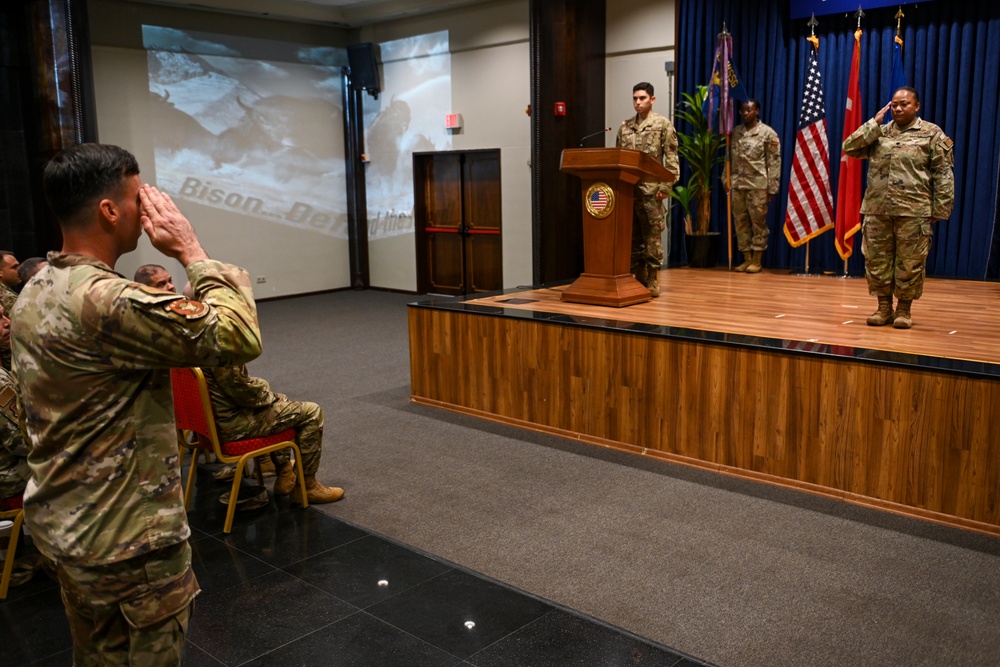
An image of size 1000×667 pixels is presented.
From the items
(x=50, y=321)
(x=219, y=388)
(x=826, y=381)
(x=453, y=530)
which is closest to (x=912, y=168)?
(x=826, y=381)

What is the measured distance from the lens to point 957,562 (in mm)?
3303

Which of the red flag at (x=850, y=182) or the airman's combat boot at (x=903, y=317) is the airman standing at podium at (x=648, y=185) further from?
the red flag at (x=850, y=182)

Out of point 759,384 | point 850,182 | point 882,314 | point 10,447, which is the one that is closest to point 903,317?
point 882,314

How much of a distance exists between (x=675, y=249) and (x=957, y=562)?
650cm

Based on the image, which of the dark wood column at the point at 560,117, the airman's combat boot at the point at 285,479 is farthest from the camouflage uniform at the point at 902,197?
the dark wood column at the point at 560,117

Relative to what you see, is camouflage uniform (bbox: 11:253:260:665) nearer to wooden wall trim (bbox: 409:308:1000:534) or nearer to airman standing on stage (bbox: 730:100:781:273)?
wooden wall trim (bbox: 409:308:1000:534)

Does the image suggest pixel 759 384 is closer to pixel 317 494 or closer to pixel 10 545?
pixel 317 494

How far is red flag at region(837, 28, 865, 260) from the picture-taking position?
779cm

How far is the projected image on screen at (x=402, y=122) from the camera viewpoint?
1045cm

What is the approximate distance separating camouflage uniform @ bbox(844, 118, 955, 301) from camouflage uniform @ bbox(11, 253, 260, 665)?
4.32 meters

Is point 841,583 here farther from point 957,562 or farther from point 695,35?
point 695,35

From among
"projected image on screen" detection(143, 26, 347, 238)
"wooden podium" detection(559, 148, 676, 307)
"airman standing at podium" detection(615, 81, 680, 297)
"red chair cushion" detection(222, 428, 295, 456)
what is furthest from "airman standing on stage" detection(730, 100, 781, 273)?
"red chair cushion" detection(222, 428, 295, 456)

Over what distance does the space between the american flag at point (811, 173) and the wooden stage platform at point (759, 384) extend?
209cm

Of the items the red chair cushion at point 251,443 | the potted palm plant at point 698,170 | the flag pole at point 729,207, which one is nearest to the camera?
the red chair cushion at point 251,443
